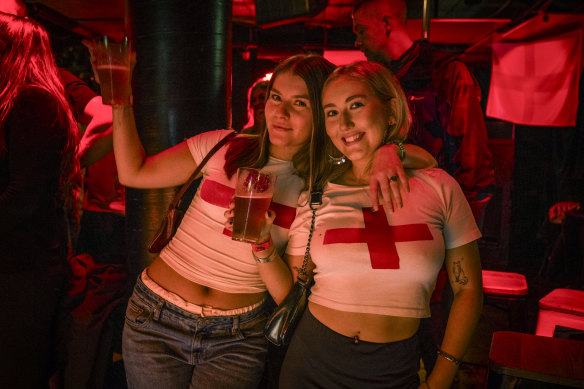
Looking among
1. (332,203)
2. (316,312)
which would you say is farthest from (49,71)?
(316,312)

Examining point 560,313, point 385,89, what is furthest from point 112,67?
point 560,313

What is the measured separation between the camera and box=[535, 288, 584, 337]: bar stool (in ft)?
8.27

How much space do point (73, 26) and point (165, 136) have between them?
567cm

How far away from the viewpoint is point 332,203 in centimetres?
169

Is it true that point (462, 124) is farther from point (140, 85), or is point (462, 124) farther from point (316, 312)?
point (140, 85)

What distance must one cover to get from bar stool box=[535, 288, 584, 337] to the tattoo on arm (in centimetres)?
144

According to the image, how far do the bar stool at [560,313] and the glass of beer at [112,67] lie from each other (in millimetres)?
2748

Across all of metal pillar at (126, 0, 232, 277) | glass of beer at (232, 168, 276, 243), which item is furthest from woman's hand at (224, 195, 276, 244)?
metal pillar at (126, 0, 232, 277)

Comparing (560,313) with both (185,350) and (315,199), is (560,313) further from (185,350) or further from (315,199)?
(185,350)

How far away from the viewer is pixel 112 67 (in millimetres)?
1651

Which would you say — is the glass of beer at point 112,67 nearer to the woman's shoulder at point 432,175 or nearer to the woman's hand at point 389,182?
the woman's hand at point 389,182

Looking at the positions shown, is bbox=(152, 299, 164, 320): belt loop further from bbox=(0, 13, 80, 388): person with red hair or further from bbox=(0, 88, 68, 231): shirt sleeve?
bbox=(0, 88, 68, 231): shirt sleeve

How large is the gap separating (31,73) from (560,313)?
3.16 meters

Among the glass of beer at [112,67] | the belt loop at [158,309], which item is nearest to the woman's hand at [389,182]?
the belt loop at [158,309]
